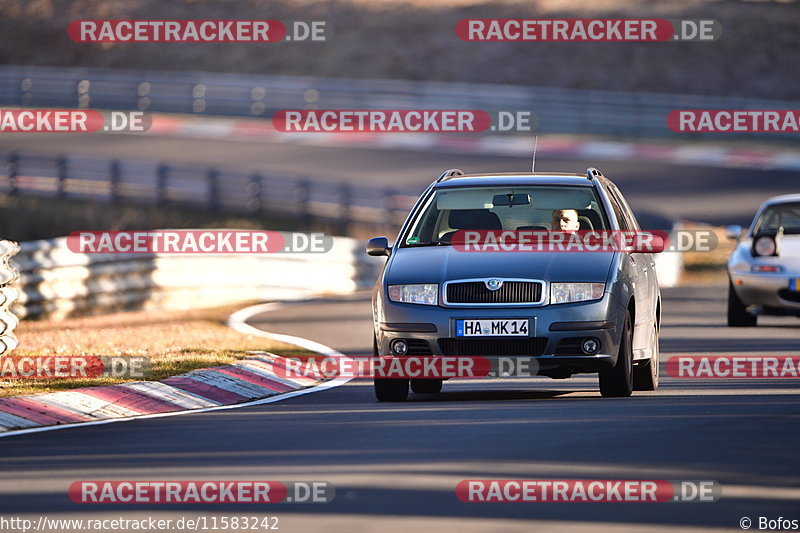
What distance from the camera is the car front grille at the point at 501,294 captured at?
11.7m

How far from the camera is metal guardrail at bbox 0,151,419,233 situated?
3506 centimetres

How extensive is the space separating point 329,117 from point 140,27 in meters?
17.3

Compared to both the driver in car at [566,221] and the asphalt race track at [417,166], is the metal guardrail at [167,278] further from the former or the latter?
the asphalt race track at [417,166]

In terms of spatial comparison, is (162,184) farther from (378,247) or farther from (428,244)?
(428,244)

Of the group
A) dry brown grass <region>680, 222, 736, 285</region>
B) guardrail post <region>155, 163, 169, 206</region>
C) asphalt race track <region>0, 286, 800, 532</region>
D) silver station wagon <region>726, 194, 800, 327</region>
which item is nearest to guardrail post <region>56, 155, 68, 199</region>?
guardrail post <region>155, 163, 169, 206</region>

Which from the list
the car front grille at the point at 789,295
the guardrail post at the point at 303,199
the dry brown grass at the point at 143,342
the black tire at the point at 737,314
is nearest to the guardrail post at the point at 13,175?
the guardrail post at the point at 303,199

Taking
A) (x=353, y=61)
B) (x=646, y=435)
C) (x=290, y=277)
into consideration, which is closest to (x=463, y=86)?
(x=353, y=61)

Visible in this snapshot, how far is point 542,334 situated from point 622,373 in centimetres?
79

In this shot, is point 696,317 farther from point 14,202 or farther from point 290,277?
A: point 14,202

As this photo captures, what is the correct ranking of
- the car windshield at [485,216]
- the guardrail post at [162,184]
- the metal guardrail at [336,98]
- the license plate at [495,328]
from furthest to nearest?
the metal guardrail at [336,98] → the guardrail post at [162,184] → the car windshield at [485,216] → the license plate at [495,328]

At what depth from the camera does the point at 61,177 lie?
1399 inches

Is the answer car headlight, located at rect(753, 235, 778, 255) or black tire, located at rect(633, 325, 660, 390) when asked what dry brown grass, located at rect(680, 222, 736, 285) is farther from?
black tire, located at rect(633, 325, 660, 390)

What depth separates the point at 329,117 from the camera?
49625 mm

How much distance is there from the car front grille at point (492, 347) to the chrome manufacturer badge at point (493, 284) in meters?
0.35
